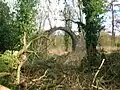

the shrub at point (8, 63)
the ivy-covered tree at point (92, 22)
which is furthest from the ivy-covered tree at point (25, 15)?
the shrub at point (8, 63)

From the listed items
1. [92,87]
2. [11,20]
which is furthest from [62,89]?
[11,20]

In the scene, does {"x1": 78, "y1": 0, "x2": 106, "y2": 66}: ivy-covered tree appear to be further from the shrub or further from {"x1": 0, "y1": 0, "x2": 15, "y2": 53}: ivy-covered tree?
{"x1": 0, "y1": 0, "x2": 15, "y2": 53}: ivy-covered tree

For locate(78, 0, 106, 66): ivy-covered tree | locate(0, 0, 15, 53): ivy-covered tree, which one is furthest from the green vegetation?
locate(0, 0, 15, 53): ivy-covered tree

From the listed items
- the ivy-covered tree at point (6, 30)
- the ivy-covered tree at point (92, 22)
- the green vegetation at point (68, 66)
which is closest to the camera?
the green vegetation at point (68, 66)

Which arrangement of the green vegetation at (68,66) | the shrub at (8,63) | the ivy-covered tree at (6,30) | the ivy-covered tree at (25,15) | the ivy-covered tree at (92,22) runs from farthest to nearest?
the ivy-covered tree at (25,15) < the ivy-covered tree at (6,30) < the ivy-covered tree at (92,22) < the shrub at (8,63) < the green vegetation at (68,66)

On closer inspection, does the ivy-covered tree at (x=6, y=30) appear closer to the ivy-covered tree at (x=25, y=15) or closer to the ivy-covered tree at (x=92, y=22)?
the ivy-covered tree at (x=25, y=15)

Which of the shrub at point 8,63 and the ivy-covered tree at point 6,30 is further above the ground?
the ivy-covered tree at point 6,30

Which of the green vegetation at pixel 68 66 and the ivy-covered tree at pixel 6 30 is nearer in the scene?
the green vegetation at pixel 68 66

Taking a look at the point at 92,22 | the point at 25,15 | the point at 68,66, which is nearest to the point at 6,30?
the point at 25,15

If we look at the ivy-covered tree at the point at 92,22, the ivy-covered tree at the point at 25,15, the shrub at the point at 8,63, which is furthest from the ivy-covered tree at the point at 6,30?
the shrub at the point at 8,63

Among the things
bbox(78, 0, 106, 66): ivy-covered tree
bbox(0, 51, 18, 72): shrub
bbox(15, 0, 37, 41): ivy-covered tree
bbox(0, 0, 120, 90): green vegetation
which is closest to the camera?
bbox(0, 0, 120, 90): green vegetation

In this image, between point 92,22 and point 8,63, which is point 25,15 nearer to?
point 92,22

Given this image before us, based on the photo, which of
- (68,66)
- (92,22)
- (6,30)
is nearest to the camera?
(68,66)

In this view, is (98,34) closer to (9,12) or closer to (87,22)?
(87,22)
